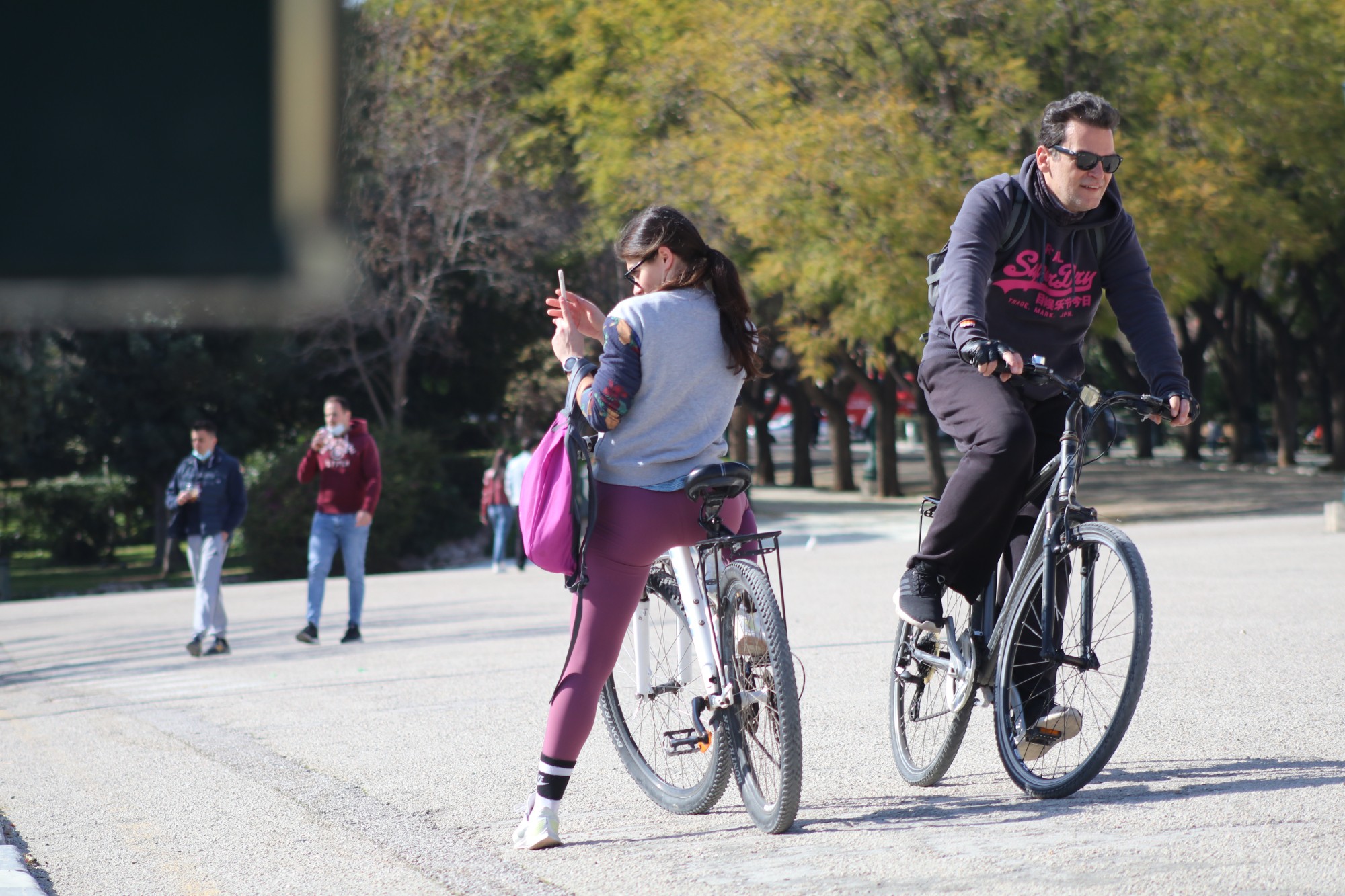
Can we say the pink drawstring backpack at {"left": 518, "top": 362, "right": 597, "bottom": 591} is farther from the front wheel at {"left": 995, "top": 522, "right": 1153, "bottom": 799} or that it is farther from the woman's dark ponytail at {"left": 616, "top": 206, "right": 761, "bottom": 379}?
the front wheel at {"left": 995, "top": 522, "right": 1153, "bottom": 799}

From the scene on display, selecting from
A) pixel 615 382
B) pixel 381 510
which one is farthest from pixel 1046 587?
pixel 381 510

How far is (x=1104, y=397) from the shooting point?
4270 mm

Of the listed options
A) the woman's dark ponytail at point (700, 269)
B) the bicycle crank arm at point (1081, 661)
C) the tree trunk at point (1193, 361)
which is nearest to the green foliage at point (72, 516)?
the tree trunk at point (1193, 361)

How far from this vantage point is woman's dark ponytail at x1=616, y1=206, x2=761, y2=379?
14.4ft

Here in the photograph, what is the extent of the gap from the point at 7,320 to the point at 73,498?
32829mm

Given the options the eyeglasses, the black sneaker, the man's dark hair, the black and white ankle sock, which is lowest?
the black and white ankle sock

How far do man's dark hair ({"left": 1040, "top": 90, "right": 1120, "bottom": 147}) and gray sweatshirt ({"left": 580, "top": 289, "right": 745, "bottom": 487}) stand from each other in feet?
3.99

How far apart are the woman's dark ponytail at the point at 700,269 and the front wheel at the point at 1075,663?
43.4 inches

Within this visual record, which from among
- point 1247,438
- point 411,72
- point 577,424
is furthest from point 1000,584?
point 1247,438

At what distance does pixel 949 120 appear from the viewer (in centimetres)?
2138

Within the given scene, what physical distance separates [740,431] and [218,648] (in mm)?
27419

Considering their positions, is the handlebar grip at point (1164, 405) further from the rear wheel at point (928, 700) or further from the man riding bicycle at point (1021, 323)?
the rear wheel at point (928, 700)

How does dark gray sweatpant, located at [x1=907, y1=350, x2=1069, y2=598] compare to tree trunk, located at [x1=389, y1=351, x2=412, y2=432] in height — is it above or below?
below

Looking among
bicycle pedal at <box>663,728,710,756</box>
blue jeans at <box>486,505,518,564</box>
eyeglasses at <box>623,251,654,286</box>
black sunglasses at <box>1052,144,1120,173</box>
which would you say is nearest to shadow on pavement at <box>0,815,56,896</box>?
bicycle pedal at <box>663,728,710,756</box>
